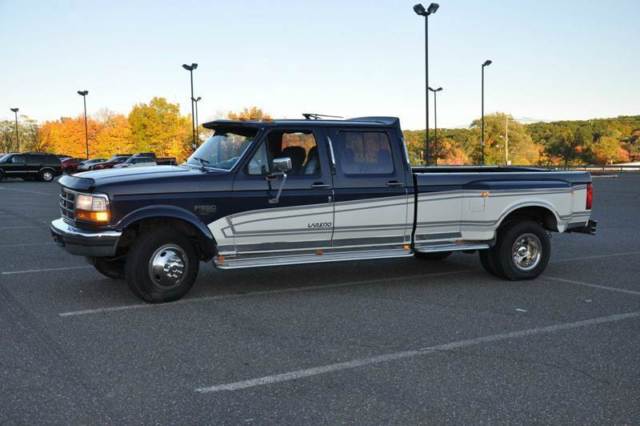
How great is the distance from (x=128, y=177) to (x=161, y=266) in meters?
0.99

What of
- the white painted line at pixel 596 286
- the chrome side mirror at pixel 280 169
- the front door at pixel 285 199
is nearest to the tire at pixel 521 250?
the white painted line at pixel 596 286

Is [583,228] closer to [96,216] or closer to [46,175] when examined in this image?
[96,216]

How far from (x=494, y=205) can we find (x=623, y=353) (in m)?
3.04

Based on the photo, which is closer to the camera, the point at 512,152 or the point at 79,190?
the point at 79,190

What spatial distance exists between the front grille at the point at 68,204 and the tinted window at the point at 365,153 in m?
2.96

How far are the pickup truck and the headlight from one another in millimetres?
10

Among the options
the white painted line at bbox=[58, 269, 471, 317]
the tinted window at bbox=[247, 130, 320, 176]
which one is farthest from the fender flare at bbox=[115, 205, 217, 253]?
the tinted window at bbox=[247, 130, 320, 176]

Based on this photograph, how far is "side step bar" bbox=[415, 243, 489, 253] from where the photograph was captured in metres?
7.49

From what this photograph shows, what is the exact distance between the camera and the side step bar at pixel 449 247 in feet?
24.6

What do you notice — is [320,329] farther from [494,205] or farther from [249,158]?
[494,205]

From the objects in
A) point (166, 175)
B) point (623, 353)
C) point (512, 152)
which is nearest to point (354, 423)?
point (623, 353)

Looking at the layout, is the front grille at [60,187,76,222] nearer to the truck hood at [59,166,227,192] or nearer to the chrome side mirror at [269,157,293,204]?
the truck hood at [59,166,227,192]

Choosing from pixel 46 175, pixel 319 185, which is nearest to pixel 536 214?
pixel 319 185

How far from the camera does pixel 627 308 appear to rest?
21.0 ft
